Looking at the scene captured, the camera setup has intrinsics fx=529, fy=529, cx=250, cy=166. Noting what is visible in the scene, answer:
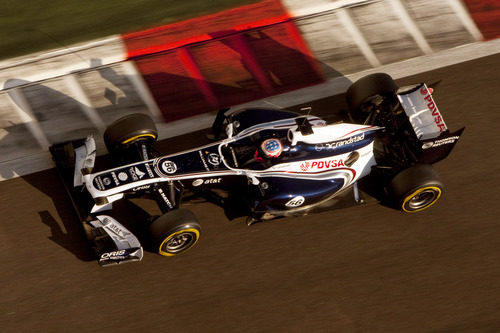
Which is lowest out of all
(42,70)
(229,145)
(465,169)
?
(465,169)

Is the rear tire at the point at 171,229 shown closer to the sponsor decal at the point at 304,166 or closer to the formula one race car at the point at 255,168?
the formula one race car at the point at 255,168

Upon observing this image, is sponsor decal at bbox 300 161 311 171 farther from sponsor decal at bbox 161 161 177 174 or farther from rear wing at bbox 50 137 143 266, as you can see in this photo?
rear wing at bbox 50 137 143 266

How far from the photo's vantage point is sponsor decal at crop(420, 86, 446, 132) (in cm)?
801

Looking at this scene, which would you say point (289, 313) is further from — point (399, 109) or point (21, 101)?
point (21, 101)

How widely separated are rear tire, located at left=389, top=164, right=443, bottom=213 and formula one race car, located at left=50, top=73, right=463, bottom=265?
0.01m

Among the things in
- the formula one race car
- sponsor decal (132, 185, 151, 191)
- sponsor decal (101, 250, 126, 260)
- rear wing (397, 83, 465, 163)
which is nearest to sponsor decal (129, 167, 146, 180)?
the formula one race car

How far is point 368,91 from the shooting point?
8.59 metres

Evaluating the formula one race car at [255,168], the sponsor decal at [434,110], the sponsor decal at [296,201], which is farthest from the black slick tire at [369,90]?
the sponsor decal at [296,201]

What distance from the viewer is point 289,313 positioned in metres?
7.72

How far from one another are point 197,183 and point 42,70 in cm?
399

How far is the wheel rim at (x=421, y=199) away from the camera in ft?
26.2

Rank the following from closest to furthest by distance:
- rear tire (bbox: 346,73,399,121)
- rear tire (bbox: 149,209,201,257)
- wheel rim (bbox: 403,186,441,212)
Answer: rear tire (bbox: 149,209,201,257)
wheel rim (bbox: 403,186,441,212)
rear tire (bbox: 346,73,399,121)

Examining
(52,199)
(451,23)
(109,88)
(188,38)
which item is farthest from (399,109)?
(52,199)

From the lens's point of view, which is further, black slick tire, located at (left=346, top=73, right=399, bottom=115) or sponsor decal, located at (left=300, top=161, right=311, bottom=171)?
black slick tire, located at (left=346, top=73, right=399, bottom=115)
